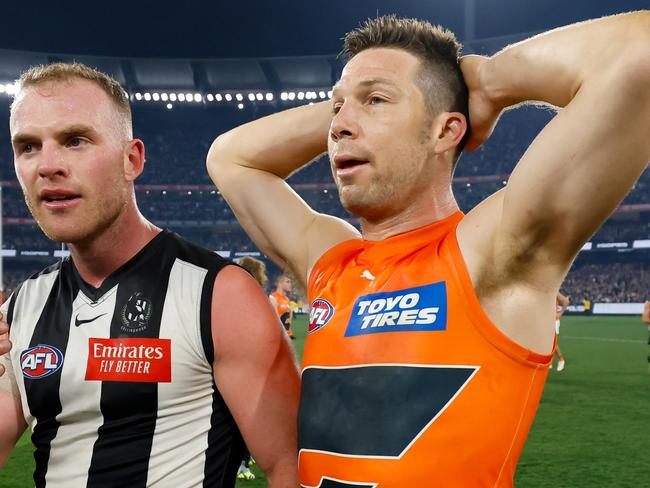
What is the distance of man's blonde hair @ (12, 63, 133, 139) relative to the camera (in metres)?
2.03

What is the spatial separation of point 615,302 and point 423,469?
36.6 metres

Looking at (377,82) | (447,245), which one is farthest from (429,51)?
(447,245)

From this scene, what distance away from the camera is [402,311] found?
5.84ft

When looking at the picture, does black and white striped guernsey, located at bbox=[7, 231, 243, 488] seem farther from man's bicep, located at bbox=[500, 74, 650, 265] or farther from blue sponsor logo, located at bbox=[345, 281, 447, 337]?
man's bicep, located at bbox=[500, 74, 650, 265]

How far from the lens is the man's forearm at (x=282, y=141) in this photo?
7.86 feet

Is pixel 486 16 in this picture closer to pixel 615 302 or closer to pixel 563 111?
pixel 615 302

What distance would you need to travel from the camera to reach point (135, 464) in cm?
196

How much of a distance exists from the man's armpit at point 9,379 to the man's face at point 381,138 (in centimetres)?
114

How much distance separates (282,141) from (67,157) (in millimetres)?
750

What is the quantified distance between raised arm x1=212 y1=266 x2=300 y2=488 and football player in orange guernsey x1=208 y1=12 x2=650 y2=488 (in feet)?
0.50

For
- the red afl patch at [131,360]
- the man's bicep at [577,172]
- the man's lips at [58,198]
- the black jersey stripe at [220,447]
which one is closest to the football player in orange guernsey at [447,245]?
the man's bicep at [577,172]

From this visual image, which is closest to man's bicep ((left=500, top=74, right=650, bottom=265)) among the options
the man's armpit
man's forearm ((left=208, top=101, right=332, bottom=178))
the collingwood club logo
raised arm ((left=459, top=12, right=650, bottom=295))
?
raised arm ((left=459, top=12, right=650, bottom=295))

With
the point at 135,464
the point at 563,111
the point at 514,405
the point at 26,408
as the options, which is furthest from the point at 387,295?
the point at 26,408

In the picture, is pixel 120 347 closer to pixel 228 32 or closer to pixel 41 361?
pixel 41 361
